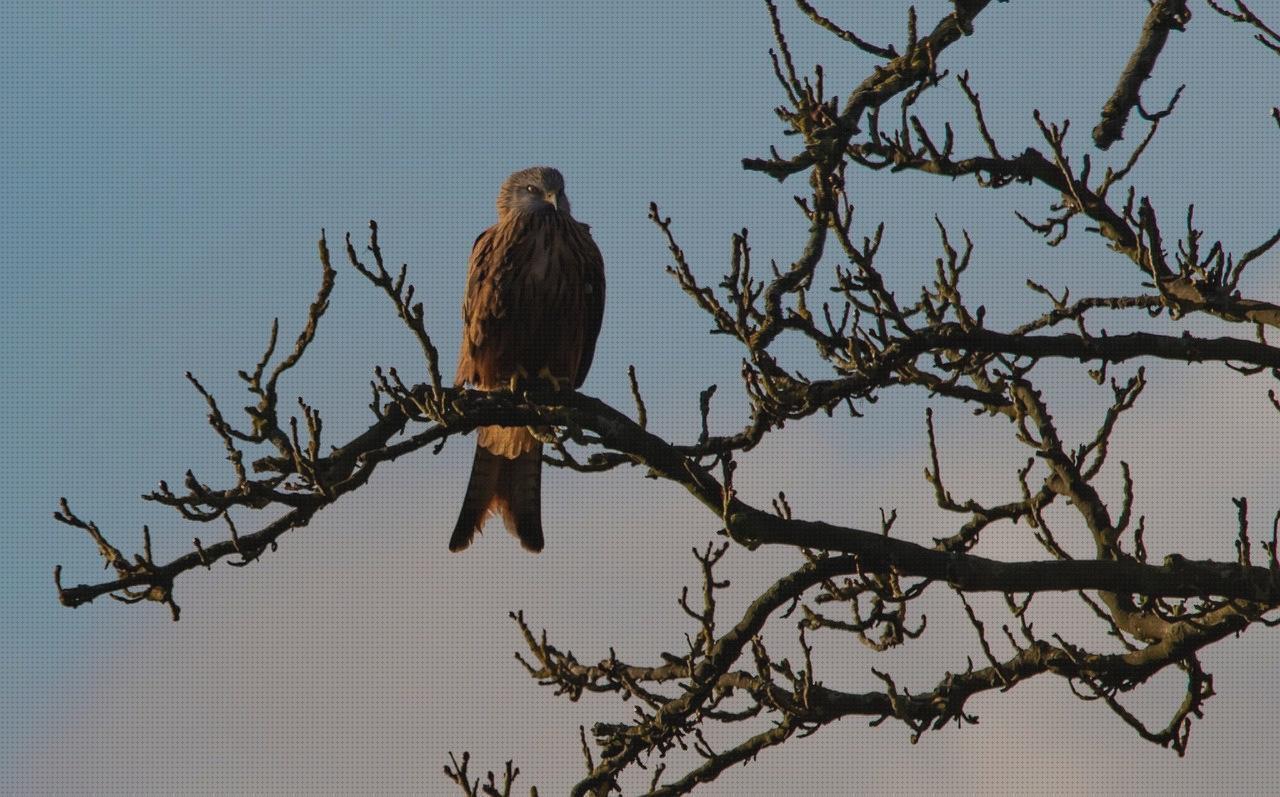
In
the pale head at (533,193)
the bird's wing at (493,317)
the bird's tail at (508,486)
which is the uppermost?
the pale head at (533,193)

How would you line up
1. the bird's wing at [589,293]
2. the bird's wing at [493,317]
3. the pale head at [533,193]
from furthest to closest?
the pale head at [533,193] < the bird's wing at [589,293] < the bird's wing at [493,317]

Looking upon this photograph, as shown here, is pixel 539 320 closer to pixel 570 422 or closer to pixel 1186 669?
pixel 570 422

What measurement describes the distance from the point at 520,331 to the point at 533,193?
1158 mm

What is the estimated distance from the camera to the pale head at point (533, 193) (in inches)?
296

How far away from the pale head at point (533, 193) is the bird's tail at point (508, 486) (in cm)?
117

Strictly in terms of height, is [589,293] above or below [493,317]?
above

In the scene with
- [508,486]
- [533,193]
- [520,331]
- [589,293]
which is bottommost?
[508,486]

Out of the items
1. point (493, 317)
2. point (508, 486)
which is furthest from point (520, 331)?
point (508, 486)

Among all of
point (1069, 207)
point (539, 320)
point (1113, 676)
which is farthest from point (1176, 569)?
point (539, 320)

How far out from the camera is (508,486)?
275 inches

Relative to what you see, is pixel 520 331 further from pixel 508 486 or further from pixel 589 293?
pixel 508 486

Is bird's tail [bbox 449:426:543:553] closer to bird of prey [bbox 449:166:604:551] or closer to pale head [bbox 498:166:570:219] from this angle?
bird of prey [bbox 449:166:604:551]

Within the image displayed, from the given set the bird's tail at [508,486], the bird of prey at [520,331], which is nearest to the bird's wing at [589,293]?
the bird of prey at [520,331]

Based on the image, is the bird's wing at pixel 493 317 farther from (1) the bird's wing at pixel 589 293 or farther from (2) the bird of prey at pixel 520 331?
(1) the bird's wing at pixel 589 293
